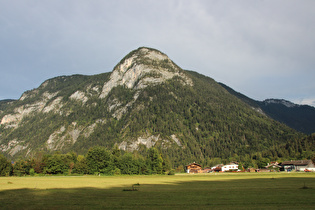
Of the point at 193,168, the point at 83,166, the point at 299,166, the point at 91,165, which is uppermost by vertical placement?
the point at 91,165

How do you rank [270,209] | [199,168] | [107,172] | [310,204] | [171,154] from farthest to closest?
[171,154], [199,168], [107,172], [310,204], [270,209]

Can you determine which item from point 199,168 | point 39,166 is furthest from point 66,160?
point 199,168

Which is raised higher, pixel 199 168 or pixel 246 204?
pixel 246 204

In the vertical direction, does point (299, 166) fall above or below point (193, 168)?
above

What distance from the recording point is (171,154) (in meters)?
185

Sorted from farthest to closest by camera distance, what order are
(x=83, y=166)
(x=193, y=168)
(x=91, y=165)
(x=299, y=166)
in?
(x=193, y=168)
(x=299, y=166)
(x=91, y=165)
(x=83, y=166)

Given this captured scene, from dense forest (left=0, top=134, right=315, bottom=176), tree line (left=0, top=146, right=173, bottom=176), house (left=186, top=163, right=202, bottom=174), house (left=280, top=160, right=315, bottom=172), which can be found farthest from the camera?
house (left=186, top=163, right=202, bottom=174)

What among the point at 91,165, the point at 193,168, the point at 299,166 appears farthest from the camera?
the point at 193,168

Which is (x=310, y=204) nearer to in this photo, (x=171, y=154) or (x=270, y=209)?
(x=270, y=209)

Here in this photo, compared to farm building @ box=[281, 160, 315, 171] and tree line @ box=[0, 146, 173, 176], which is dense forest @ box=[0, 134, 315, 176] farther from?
farm building @ box=[281, 160, 315, 171]

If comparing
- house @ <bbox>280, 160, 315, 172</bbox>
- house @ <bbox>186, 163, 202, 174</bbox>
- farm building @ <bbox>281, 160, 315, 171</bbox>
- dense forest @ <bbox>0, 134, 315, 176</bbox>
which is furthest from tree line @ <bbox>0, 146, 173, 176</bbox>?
farm building @ <bbox>281, 160, 315, 171</bbox>

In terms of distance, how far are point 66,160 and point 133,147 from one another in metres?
103

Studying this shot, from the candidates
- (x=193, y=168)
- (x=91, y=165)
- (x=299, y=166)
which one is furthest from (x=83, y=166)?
(x=299, y=166)

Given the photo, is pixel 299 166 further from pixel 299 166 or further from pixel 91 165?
pixel 91 165
